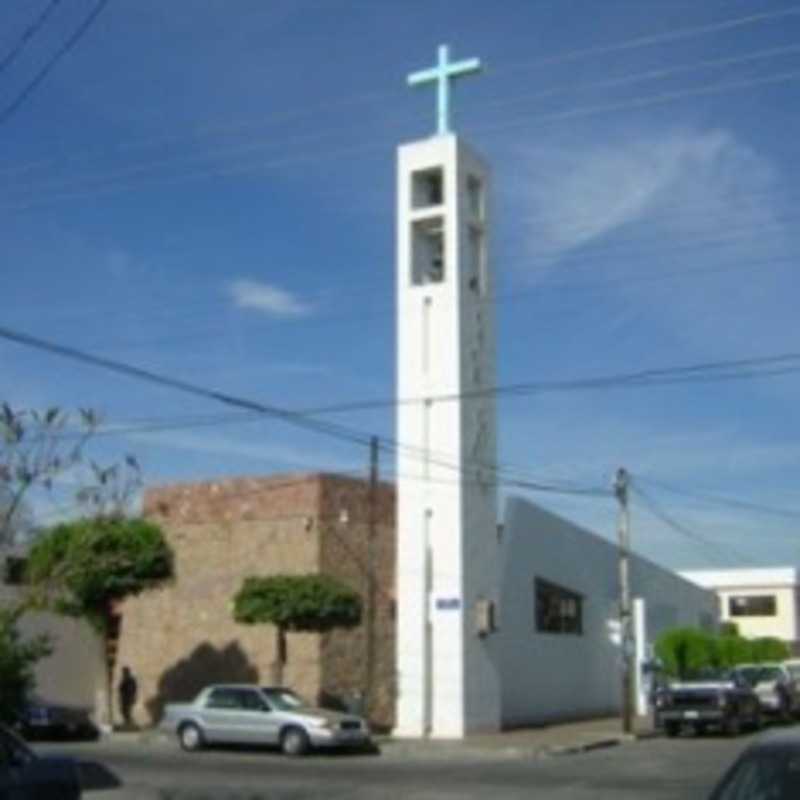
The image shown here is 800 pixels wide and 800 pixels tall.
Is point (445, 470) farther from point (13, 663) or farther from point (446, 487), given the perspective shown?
point (13, 663)

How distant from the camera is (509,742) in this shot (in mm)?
34062

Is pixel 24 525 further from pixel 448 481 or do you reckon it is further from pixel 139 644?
pixel 139 644

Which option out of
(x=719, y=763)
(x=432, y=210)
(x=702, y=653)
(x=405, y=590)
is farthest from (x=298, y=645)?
(x=702, y=653)

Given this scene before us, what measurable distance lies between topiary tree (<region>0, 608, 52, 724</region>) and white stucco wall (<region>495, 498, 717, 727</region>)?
21556 millimetres

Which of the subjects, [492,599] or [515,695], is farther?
[515,695]

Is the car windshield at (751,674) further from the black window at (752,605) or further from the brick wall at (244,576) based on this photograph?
the black window at (752,605)

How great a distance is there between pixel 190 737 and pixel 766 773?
26.6 meters

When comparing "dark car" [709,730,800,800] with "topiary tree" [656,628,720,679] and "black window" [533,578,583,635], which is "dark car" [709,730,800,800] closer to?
"black window" [533,578,583,635]

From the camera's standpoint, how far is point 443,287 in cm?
3741

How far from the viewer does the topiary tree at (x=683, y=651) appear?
52.0 m

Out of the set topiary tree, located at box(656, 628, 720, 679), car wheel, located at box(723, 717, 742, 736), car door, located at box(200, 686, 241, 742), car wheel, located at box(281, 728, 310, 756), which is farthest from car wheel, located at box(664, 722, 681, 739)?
car door, located at box(200, 686, 241, 742)

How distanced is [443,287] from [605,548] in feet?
52.9

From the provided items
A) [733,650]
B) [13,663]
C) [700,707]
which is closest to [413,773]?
[13,663]

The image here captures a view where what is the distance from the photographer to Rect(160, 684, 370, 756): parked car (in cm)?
A: 3194
